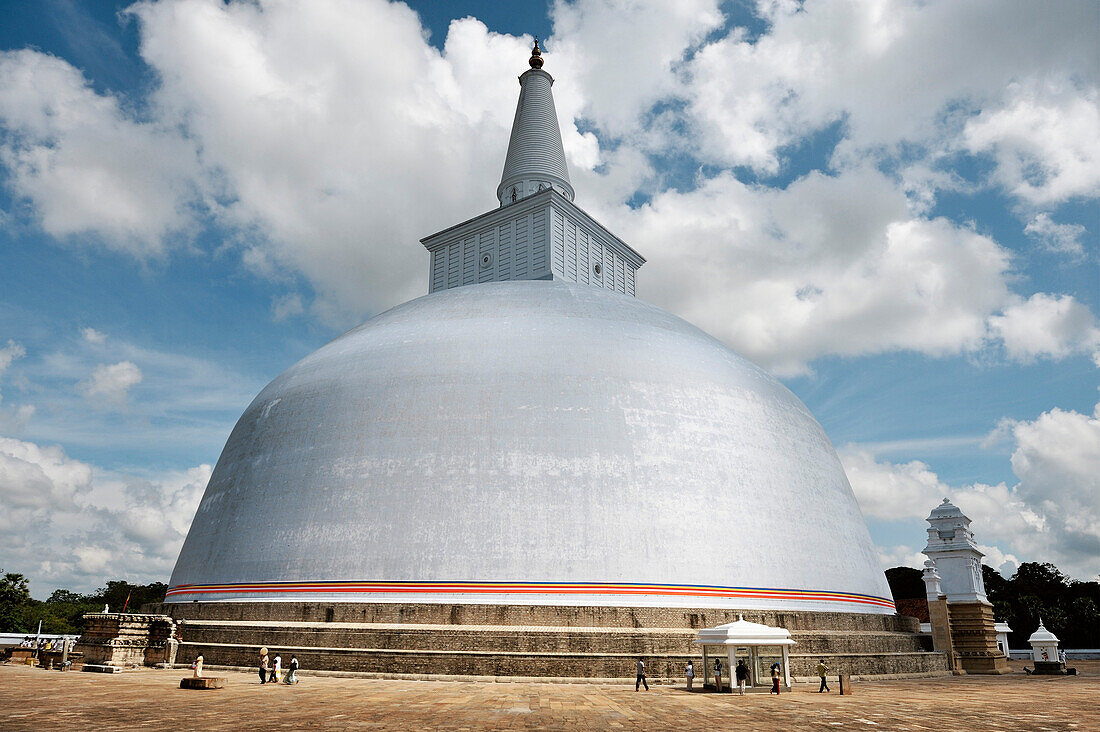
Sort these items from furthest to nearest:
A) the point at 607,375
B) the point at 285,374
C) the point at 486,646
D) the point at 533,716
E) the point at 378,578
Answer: the point at 285,374 → the point at 607,375 → the point at 378,578 → the point at 486,646 → the point at 533,716

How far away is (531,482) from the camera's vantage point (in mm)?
18703

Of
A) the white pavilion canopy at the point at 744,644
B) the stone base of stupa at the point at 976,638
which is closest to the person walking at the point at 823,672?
the white pavilion canopy at the point at 744,644

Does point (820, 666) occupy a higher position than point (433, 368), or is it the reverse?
point (433, 368)

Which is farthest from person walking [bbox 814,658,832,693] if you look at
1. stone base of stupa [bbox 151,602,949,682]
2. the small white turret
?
the small white turret

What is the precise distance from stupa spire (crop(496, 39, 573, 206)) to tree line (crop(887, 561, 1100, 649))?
121ft

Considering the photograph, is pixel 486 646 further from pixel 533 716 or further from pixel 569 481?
pixel 533 716

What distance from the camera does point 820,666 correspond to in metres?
17.3

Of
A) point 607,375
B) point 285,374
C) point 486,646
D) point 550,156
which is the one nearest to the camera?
point 486,646

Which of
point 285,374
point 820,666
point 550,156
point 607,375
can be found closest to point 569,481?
point 607,375

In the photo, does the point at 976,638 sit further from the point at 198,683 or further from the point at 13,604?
the point at 13,604

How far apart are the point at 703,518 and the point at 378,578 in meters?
8.31

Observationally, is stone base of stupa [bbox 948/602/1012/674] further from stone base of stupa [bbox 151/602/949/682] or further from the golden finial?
the golden finial

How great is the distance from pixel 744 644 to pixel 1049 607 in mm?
44692

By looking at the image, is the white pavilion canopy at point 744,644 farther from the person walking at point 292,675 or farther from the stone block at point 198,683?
the stone block at point 198,683
